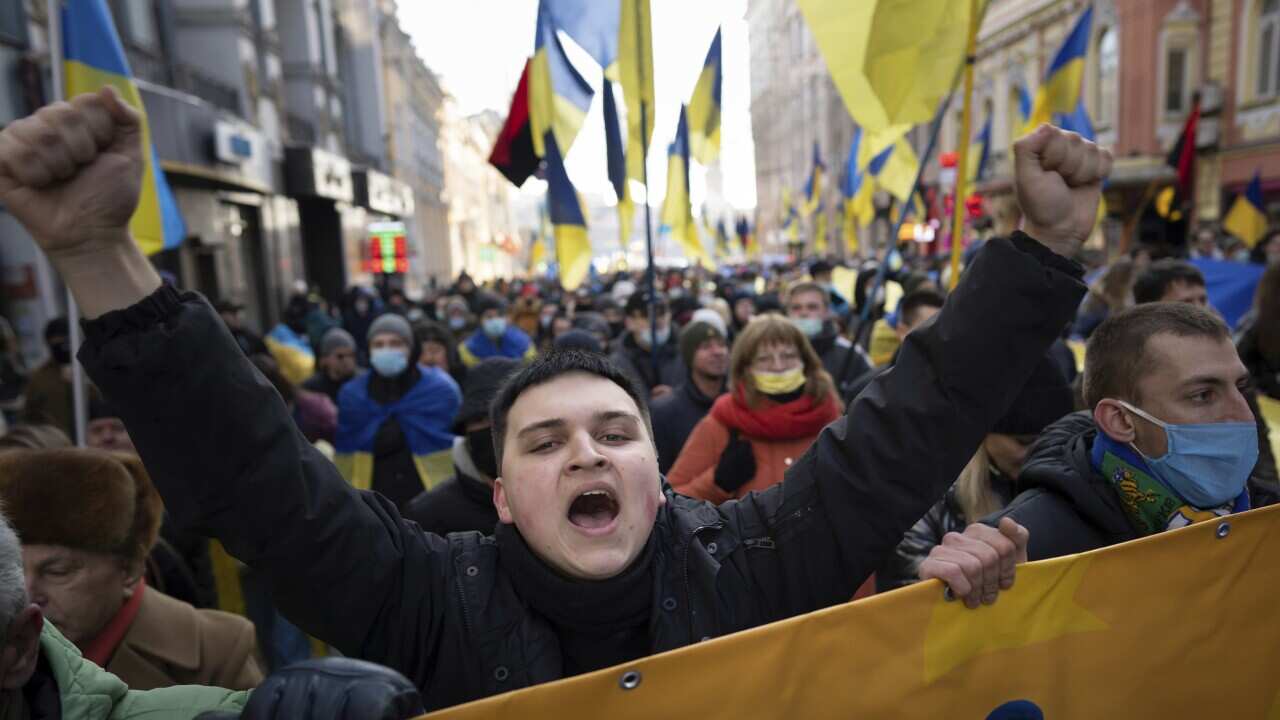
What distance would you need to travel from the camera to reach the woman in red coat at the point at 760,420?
142 inches

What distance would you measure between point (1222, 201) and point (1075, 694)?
2637 centimetres

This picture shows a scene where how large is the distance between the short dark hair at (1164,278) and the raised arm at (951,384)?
10.4 ft

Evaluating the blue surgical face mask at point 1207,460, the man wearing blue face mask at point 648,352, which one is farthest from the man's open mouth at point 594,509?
the man wearing blue face mask at point 648,352

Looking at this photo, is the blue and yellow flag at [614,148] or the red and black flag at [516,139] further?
the red and black flag at [516,139]

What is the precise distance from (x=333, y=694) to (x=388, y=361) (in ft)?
14.1

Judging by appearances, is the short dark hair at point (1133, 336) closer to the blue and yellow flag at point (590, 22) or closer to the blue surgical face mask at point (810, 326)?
the blue surgical face mask at point (810, 326)

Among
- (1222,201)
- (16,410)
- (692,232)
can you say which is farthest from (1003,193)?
(16,410)

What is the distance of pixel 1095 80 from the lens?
1132 inches

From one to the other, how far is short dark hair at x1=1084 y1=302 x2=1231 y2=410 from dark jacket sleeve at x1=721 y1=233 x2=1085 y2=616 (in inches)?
23.0

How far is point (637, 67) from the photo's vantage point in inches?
199

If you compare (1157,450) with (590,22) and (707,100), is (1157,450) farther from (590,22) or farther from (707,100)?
(707,100)

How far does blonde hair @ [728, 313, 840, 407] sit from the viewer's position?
3.81m

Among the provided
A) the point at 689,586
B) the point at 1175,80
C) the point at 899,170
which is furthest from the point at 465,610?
the point at 1175,80

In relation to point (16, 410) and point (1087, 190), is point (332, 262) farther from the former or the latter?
point (1087, 190)
